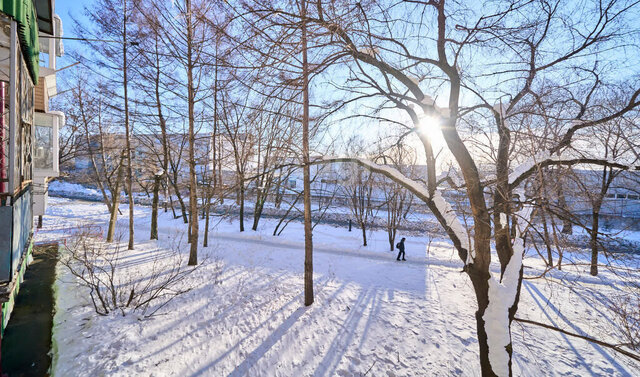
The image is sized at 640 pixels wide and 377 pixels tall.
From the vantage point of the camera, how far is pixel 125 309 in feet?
17.7

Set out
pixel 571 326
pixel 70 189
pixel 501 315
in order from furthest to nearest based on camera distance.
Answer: pixel 70 189
pixel 571 326
pixel 501 315

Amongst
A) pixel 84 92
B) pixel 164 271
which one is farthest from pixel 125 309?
pixel 84 92

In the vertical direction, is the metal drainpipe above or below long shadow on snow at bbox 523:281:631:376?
above

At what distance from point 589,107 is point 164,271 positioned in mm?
11471

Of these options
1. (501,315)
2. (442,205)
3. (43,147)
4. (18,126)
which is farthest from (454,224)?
(43,147)

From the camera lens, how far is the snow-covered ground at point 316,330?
4.22m

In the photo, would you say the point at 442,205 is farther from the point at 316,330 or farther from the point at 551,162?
the point at 316,330

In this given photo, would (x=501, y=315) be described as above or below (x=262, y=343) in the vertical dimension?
above

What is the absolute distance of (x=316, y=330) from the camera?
5512 mm

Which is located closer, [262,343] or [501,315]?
[501,315]

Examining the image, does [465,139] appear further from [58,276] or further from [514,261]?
[58,276]

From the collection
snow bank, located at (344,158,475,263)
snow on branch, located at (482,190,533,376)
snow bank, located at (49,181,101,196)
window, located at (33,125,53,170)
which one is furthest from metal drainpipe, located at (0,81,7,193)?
snow bank, located at (49,181,101,196)

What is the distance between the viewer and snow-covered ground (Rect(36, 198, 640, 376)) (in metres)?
4.22

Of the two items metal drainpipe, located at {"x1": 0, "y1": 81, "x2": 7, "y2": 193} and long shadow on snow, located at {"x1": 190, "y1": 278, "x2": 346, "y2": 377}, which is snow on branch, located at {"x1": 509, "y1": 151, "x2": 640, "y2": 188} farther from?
metal drainpipe, located at {"x1": 0, "y1": 81, "x2": 7, "y2": 193}
